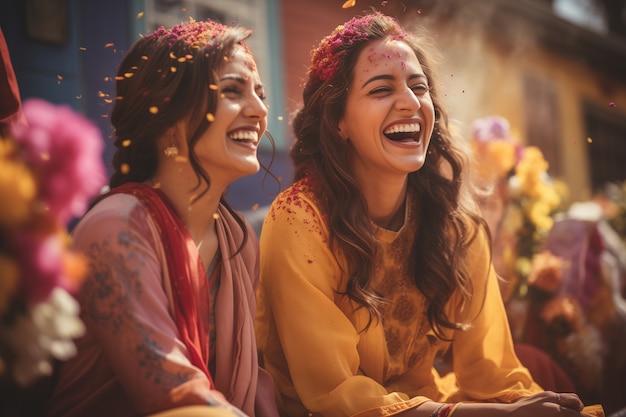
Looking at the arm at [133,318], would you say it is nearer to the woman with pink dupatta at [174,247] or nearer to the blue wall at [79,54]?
the woman with pink dupatta at [174,247]

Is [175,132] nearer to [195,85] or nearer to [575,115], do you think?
[195,85]

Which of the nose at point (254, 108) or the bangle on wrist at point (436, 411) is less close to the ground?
the nose at point (254, 108)

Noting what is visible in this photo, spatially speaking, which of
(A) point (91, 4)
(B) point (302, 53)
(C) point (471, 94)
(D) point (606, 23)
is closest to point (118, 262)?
(A) point (91, 4)

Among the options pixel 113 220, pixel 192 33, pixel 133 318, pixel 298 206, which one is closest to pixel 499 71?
pixel 298 206

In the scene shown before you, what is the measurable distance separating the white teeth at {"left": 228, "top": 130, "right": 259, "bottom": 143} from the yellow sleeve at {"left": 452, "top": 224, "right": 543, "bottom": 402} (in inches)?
48.0

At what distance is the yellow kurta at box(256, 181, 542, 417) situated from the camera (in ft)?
9.32

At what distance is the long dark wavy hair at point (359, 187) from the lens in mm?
3066

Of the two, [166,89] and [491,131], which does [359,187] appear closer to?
[166,89]

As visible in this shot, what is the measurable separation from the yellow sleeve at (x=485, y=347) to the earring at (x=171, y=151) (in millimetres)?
1441

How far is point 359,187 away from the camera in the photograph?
3189 mm

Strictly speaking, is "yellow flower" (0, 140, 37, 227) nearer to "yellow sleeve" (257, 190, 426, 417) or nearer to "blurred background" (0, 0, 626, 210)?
"blurred background" (0, 0, 626, 210)

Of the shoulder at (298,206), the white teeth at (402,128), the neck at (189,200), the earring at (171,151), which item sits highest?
the earring at (171,151)

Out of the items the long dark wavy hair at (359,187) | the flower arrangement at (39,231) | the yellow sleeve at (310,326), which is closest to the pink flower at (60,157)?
the flower arrangement at (39,231)

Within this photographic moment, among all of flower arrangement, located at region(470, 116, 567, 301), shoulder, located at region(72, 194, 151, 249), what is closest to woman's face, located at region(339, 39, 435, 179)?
shoulder, located at region(72, 194, 151, 249)
